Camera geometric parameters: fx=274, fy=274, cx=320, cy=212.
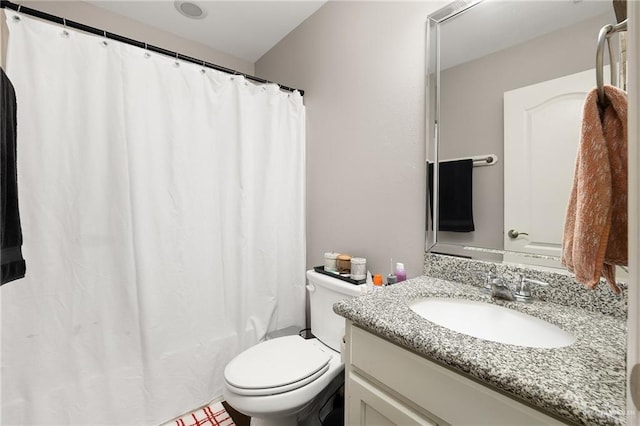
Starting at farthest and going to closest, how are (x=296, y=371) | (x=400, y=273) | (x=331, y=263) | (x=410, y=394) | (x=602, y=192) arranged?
(x=331, y=263), (x=400, y=273), (x=296, y=371), (x=410, y=394), (x=602, y=192)

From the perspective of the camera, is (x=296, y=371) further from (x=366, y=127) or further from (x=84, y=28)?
(x=84, y=28)

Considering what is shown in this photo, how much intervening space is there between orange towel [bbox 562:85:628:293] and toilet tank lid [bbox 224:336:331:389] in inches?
38.1

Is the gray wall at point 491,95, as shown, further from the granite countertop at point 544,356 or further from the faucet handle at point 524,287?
the granite countertop at point 544,356

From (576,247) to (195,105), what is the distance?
1.63 m

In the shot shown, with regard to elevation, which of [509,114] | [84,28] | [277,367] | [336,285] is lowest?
[277,367]

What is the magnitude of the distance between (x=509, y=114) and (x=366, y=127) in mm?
637

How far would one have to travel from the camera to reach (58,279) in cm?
117

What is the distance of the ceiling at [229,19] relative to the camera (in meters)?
1.66

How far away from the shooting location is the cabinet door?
0.68 metres

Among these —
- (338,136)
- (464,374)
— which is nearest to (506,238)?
(464,374)

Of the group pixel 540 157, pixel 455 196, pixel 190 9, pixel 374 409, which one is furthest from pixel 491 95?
pixel 190 9

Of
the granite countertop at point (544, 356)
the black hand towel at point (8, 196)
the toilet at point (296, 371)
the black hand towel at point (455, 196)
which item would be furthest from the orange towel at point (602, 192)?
the black hand towel at point (8, 196)

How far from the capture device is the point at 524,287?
896mm

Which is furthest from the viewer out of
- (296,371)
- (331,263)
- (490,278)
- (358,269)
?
(331,263)
